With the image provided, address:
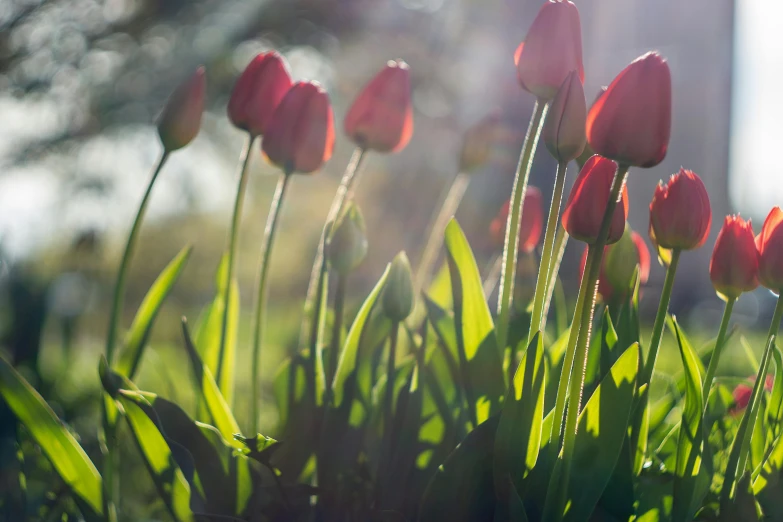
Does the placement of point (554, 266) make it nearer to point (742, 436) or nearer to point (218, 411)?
point (742, 436)

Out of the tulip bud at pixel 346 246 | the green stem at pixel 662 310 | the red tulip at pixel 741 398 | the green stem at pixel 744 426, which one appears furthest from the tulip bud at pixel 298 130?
the red tulip at pixel 741 398

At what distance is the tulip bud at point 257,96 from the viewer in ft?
2.95

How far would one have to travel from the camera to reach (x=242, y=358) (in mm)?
3518

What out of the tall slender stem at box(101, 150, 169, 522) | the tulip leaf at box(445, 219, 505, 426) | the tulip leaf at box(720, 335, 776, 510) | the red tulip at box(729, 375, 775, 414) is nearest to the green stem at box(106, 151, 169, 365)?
the tall slender stem at box(101, 150, 169, 522)

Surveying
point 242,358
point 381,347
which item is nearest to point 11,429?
point 381,347

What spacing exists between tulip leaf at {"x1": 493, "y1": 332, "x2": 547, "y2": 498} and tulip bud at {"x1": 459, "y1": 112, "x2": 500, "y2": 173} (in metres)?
0.56

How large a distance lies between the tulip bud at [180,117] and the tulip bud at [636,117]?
519mm

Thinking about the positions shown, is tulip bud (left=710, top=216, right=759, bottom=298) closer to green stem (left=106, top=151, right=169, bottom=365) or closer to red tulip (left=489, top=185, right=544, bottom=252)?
red tulip (left=489, top=185, right=544, bottom=252)

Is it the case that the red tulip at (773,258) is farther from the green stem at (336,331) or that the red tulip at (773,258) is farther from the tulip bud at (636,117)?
the green stem at (336,331)

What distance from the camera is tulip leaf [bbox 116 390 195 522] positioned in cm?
67

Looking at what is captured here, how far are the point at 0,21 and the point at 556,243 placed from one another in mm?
3071

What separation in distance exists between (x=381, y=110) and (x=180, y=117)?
0.27 meters

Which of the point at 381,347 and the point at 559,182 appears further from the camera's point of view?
the point at 381,347

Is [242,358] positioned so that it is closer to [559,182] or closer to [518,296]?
[518,296]
